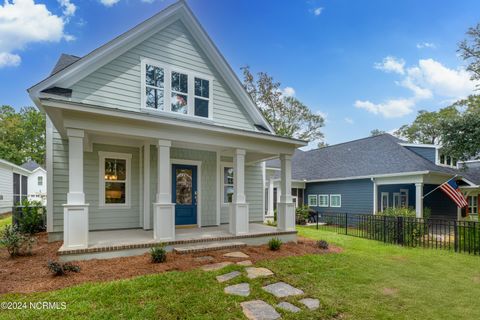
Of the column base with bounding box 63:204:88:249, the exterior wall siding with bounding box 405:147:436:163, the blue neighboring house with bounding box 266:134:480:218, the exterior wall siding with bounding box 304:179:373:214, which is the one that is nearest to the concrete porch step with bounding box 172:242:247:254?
the column base with bounding box 63:204:88:249

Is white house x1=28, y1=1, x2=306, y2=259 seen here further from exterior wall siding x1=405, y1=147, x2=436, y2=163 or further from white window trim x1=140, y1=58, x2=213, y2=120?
exterior wall siding x1=405, y1=147, x2=436, y2=163

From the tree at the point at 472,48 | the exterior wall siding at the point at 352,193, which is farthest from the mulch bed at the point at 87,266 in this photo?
the tree at the point at 472,48

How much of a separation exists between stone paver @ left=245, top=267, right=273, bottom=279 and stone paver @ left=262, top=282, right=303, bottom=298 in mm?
398

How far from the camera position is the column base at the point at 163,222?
6.46 meters

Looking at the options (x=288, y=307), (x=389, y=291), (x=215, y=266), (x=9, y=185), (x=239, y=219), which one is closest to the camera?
(x=288, y=307)

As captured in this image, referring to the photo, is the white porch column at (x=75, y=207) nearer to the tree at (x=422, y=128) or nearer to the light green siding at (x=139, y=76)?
the light green siding at (x=139, y=76)

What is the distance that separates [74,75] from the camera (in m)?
7.58

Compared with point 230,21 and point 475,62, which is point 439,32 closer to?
point 475,62

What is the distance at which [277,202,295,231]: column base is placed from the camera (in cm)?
861

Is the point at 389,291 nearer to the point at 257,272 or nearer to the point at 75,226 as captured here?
the point at 257,272

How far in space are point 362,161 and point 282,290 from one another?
1417 centimetres

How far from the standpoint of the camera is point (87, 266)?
5.25 m

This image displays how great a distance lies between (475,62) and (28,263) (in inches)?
778

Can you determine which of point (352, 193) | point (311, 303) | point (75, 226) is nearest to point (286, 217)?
point (311, 303)
